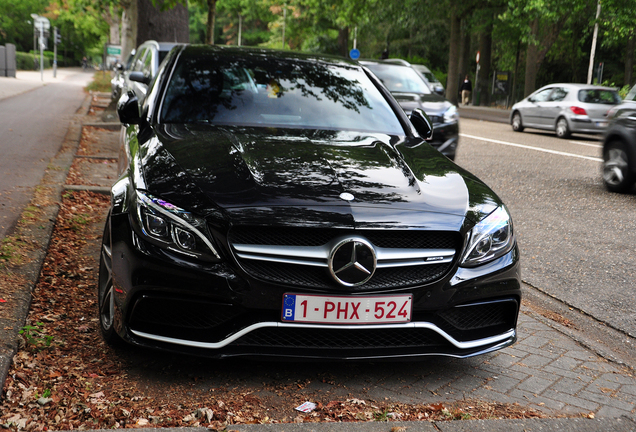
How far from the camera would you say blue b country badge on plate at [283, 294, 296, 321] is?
3.05 metres

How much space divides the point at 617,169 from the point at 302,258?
7.98m

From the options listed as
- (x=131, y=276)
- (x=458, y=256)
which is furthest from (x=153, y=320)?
(x=458, y=256)

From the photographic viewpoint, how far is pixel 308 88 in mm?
4848

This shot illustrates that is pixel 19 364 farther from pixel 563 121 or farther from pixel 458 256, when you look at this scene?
pixel 563 121

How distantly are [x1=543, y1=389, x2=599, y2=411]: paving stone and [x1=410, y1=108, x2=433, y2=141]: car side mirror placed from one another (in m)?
1.96

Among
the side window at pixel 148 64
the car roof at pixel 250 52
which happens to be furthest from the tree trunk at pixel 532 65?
the car roof at pixel 250 52

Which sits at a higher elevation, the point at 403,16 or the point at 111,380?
the point at 403,16

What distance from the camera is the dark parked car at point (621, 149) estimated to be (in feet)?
31.7

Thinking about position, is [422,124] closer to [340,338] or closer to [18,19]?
[340,338]

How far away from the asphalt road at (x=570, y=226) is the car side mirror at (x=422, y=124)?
1454 mm

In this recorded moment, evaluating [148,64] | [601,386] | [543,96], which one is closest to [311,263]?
[601,386]

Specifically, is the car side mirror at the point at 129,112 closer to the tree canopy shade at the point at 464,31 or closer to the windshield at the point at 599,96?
the tree canopy shade at the point at 464,31

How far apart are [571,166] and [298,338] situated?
34.4ft

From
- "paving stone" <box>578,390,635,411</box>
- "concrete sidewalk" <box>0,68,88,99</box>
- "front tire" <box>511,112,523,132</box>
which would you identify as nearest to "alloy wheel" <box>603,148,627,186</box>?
"paving stone" <box>578,390,635,411</box>
